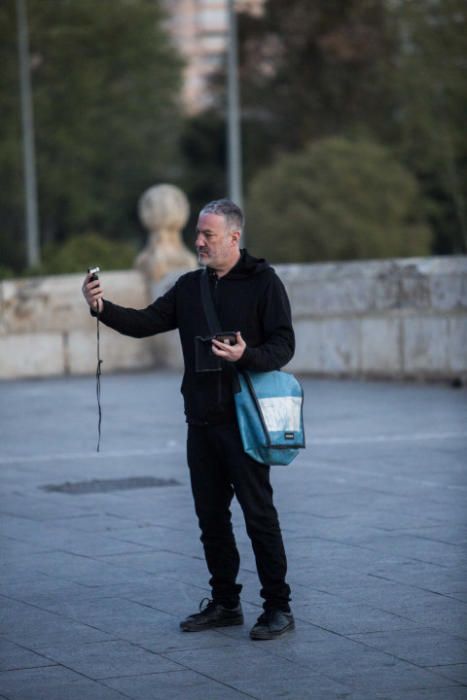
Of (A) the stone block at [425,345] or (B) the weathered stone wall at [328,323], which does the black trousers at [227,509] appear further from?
(A) the stone block at [425,345]

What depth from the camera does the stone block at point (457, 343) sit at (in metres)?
15.4

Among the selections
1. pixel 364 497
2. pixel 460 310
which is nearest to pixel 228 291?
pixel 364 497

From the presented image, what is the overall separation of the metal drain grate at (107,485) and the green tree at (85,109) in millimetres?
45280

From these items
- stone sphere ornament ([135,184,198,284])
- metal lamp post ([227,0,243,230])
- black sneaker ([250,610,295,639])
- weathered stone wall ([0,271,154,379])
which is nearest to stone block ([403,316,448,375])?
stone sphere ornament ([135,184,198,284])

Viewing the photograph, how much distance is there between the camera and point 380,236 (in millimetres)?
62281

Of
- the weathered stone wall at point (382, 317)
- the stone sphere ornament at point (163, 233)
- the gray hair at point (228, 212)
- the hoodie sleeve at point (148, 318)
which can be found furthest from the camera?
Result: the stone sphere ornament at point (163, 233)

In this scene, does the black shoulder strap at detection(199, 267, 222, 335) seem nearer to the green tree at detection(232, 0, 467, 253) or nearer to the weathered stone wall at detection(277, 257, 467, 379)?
the weathered stone wall at detection(277, 257, 467, 379)

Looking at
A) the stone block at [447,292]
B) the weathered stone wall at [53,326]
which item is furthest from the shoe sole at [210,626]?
the weathered stone wall at [53,326]

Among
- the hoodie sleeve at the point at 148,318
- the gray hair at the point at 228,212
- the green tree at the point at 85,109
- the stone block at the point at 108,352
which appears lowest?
the stone block at the point at 108,352

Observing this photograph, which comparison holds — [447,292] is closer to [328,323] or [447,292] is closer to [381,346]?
[381,346]

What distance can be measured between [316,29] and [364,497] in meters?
57.0

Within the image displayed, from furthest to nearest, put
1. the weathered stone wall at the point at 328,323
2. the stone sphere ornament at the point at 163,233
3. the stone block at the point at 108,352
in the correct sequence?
the stone sphere ornament at the point at 163,233 < the stone block at the point at 108,352 < the weathered stone wall at the point at 328,323

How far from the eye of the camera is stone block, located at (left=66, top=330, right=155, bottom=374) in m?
19.0

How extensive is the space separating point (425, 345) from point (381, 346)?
611 mm
